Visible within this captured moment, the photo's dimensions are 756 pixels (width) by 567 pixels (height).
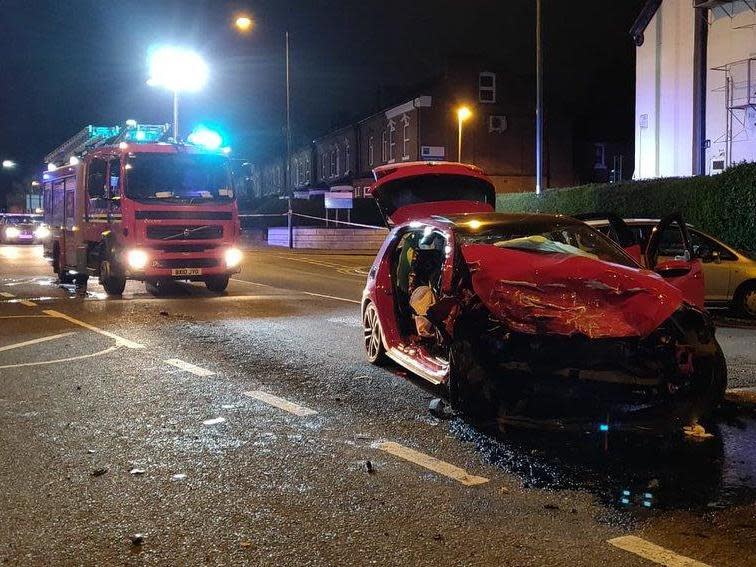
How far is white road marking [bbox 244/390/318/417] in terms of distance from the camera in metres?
6.68

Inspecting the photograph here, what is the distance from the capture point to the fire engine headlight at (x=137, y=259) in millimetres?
15188

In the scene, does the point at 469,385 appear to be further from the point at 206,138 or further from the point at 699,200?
the point at 699,200

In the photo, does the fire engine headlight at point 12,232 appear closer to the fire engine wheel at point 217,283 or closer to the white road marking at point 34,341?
the fire engine wheel at point 217,283

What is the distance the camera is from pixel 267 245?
41750mm

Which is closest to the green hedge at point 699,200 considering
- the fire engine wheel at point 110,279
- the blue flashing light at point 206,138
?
the blue flashing light at point 206,138

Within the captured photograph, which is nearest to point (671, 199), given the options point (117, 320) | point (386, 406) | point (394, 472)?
point (117, 320)

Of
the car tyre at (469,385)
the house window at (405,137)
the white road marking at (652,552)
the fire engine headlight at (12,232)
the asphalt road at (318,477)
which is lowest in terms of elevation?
the white road marking at (652,552)

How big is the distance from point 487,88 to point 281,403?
44.7m

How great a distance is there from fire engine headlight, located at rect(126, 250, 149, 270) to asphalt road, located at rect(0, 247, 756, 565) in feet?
20.4

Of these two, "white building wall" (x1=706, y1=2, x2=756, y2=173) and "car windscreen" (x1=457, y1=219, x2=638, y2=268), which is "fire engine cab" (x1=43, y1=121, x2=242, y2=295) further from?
"white building wall" (x1=706, y1=2, x2=756, y2=173)

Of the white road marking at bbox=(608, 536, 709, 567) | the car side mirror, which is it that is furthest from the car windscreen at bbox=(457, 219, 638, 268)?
the white road marking at bbox=(608, 536, 709, 567)

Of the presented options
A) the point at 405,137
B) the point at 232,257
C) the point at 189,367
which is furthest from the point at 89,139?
the point at 405,137

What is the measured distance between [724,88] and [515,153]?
22.3 metres

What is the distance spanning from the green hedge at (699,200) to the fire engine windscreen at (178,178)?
409 inches
